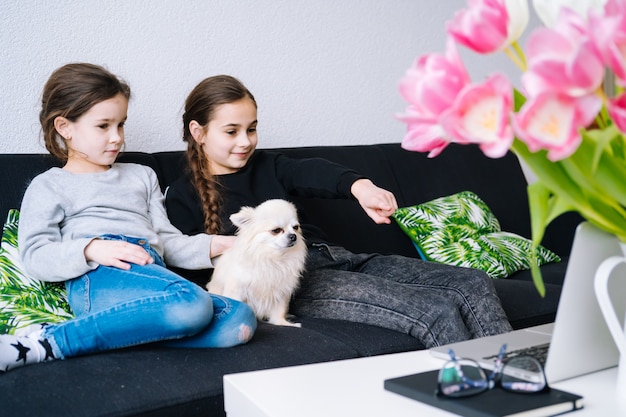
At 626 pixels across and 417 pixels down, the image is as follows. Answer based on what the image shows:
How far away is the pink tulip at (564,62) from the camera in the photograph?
2.32 feet

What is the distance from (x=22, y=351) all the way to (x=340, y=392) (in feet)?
2.64

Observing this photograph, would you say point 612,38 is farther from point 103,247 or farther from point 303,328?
point 103,247

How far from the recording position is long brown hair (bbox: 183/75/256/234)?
7.32 feet

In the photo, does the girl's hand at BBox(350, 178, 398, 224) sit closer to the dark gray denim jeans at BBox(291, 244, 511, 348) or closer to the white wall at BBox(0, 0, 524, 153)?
the dark gray denim jeans at BBox(291, 244, 511, 348)

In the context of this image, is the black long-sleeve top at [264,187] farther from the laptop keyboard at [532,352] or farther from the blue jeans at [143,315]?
the laptop keyboard at [532,352]

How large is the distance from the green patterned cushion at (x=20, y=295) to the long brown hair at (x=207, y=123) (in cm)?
50

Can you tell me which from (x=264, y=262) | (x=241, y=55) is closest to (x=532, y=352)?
(x=264, y=262)

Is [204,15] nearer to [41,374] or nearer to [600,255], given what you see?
[41,374]

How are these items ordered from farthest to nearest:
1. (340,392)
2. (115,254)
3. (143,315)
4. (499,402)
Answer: (115,254) < (143,315) < (340,392) < (499,402)

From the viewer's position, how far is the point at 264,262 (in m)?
2.04

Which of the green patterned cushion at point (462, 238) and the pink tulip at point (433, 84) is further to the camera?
the green patterned cushion at point (462, 238)

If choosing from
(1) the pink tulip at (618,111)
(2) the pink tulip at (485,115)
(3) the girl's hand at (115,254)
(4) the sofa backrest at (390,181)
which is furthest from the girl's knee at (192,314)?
(1) the pink tulip at (618,111)

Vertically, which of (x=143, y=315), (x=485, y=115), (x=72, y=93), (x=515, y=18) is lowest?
(x=143, y=315)

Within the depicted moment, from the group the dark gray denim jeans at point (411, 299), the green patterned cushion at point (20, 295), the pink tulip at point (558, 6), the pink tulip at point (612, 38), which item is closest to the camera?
the pink tulip at point (612, 38)
